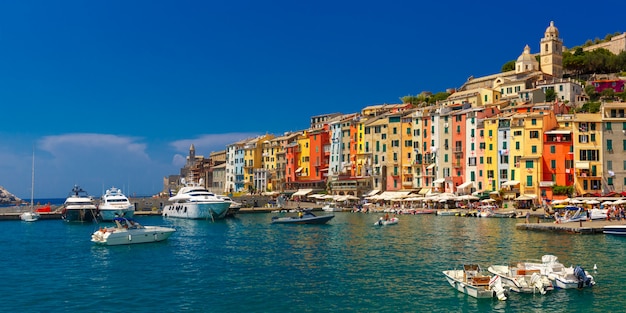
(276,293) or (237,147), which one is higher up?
(237,147)

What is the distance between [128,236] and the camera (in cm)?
4678

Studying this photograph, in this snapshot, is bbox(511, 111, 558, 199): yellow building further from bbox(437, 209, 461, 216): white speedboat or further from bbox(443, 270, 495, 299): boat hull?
bbox(443, 270, 495, 299): boat hull

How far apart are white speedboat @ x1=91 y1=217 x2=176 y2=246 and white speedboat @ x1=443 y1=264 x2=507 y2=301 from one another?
88.1 ft

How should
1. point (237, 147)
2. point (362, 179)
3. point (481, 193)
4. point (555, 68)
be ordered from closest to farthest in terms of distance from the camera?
point (481, 193) → point (362, 179) → point (555, 68) → point (237, 147)

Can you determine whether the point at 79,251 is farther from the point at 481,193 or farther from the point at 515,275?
the point at 481,193

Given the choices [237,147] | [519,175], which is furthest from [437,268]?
[237,147]

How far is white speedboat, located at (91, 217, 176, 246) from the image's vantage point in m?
46.3

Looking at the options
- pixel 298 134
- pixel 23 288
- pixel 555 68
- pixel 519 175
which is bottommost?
pixel 23 288

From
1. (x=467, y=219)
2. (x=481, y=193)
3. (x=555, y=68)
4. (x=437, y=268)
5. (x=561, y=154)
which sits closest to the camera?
(x=437, y=268)

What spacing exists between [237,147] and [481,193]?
67302 mm

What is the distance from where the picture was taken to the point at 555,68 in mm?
123875

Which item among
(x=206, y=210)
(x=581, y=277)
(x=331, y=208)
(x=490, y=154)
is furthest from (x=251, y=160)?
(x=581, y=277)

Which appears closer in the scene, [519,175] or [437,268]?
[437,268]

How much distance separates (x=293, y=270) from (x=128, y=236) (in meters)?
17.8
